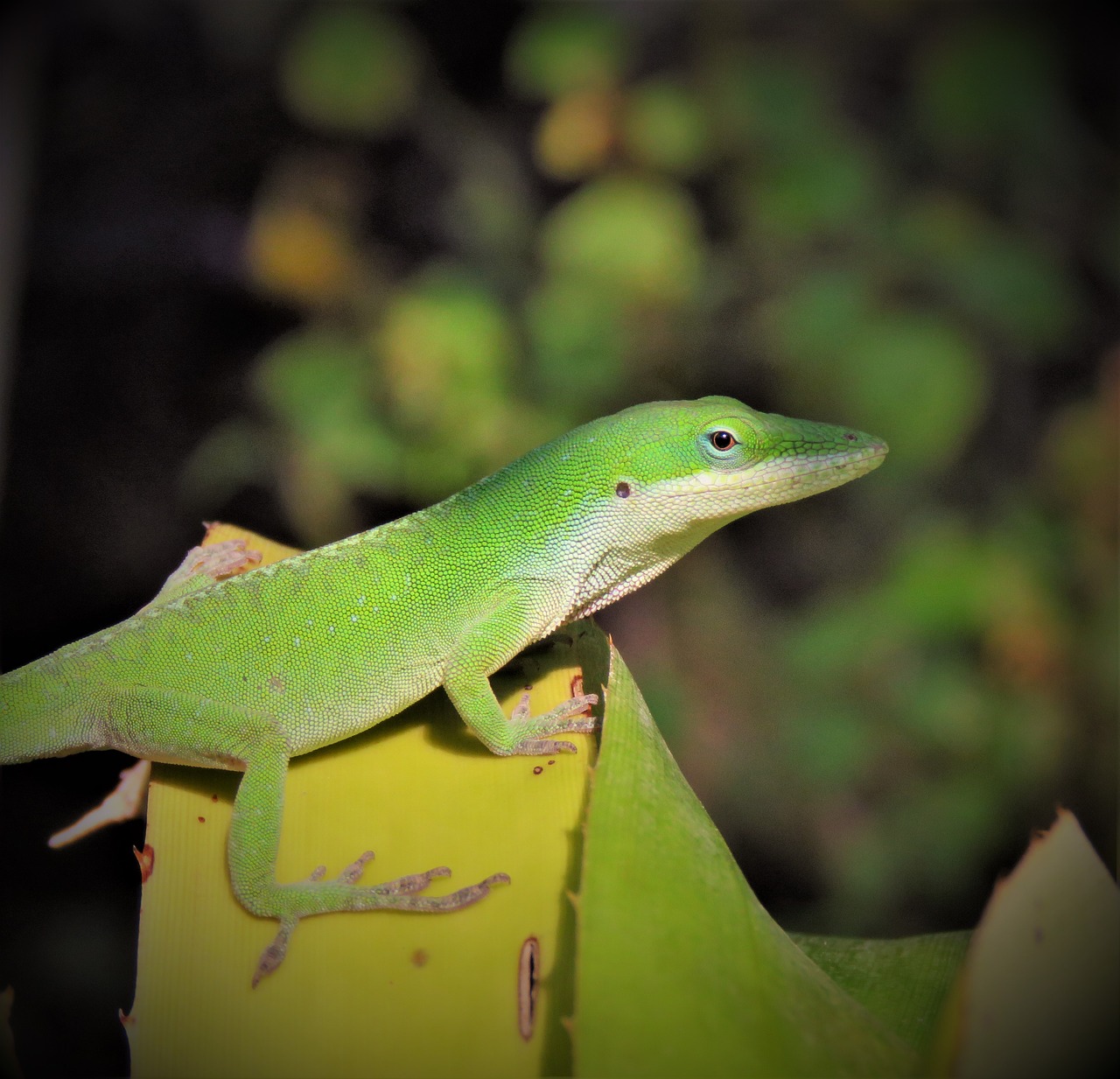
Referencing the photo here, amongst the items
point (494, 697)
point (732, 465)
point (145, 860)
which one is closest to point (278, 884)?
point (145, 860)

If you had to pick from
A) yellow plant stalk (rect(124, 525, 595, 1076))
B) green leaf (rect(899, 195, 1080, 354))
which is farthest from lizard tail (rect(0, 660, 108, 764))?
green leaf (rect(899, 195, 1080, 354))

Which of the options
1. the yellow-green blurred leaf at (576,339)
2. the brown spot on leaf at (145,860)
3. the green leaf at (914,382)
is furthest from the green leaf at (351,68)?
the brown spot on leaf at (145,860)

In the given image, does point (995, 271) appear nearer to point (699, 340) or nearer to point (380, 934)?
point (699, 340)

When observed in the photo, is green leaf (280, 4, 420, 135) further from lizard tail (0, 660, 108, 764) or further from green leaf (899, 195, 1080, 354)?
lizard tail (0, 660, 108, 764)

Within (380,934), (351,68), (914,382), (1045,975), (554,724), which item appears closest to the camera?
(1045,975)

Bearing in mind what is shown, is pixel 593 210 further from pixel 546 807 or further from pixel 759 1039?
pixel 759 1039

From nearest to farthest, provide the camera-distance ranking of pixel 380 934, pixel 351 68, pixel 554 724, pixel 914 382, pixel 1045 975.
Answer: pixel 1045 975
pixel 380 934
pixel 554 724
pixel 914 382
pixel 351 68

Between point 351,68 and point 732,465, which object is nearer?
point 732,465
